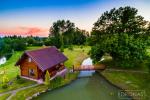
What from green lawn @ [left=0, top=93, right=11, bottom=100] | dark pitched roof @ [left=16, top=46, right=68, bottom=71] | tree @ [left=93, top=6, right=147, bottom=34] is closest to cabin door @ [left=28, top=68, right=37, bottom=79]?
dark pitched roof @ [left=16, top=46, right=68, bottom=71]

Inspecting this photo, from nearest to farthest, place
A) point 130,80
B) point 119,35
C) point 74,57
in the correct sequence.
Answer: point 130,80, point 119,35, point 74,57

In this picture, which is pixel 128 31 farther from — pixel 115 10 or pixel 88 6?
pixel 88 6

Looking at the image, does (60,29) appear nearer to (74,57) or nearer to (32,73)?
(74,57)

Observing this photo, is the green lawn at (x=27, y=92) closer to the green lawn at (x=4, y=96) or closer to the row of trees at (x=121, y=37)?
the green lawn at (x=4, y=96)

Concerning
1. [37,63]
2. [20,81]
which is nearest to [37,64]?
[37,63]

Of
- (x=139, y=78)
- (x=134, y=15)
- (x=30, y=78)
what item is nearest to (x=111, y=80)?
(x=139, y=78)

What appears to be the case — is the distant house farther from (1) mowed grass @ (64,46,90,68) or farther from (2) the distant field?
(1) mowed grass @ (64,46,90,68)
